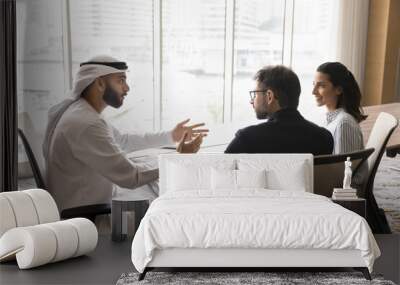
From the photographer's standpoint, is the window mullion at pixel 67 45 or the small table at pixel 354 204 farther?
the window mullion at pixel 67 45

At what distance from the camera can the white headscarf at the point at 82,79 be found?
21.3ft

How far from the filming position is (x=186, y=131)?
6.61 meters

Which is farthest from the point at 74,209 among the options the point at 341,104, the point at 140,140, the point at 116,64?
the point at 341,104

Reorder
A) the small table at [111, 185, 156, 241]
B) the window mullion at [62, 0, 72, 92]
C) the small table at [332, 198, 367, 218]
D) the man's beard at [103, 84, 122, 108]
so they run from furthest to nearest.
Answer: the man's beard at [103, 84, 122, 108] < the window mullion at [62, 0, 72, 92] < the small table at [111, 185, 156, 241] < the small table at [332, 198, 367, 218]

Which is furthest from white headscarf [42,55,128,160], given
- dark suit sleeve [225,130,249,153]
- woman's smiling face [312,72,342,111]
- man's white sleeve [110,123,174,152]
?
woman's smiling face [312,72,342,111]

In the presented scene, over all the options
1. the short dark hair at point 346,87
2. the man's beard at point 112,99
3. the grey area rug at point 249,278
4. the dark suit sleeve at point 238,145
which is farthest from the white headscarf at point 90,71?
the grey area rug at point 249,278

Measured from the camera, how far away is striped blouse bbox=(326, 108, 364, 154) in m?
6.57

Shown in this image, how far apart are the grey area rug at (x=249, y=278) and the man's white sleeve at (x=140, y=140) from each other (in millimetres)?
1667

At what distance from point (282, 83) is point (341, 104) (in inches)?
23.8

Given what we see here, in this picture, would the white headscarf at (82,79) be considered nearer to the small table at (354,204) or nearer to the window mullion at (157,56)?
the window mullion at (157,56)

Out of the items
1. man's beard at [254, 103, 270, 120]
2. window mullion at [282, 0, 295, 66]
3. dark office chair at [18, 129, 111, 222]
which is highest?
window mullion at [282, 0, 295, 66]

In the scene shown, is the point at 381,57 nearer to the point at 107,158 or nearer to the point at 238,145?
the point at 238,145

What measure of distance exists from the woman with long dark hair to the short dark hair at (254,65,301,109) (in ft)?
0.66

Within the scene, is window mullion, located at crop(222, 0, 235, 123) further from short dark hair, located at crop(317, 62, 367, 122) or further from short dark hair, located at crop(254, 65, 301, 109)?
short dark hair, located at crop(317, 62, 367, 122)
